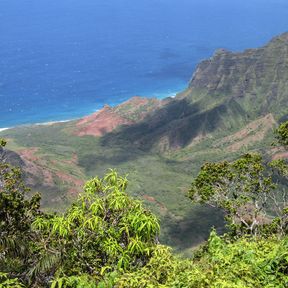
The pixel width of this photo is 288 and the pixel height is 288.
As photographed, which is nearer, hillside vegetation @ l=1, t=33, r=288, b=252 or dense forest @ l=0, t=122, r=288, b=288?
dense forest @ l=0, t=122, r=288, b=288

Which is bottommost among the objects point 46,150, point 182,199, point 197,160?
point 182,199

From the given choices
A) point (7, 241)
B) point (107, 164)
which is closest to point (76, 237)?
point (7, 241)

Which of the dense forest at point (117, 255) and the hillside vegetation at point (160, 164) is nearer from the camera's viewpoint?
the dense forest at point (117, 255)

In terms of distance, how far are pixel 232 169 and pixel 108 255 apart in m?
33.5

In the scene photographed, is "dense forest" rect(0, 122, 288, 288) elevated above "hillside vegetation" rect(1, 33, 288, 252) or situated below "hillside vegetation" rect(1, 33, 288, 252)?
below

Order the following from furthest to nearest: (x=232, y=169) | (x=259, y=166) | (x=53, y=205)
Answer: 1. (x=53, y=205)
2. (x=232, y=169)
3. (x=259, y=166)

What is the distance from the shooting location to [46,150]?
179875 millimetres

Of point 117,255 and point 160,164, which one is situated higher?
point 160,164

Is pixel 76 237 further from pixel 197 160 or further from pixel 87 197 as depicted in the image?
pixel 197 160

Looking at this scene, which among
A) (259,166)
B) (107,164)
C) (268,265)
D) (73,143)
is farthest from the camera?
(73,143)

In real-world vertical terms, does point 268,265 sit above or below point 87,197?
below

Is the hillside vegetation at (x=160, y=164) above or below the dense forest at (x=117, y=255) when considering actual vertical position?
above

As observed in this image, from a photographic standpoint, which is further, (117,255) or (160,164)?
(160,164)

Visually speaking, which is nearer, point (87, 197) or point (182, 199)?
point (87, 197)
